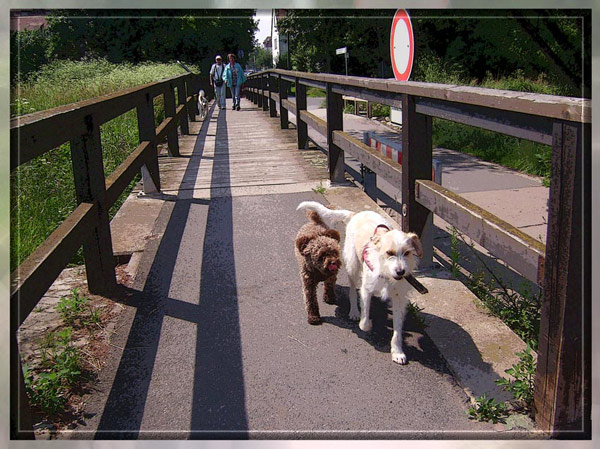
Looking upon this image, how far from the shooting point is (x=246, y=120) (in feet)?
55.6

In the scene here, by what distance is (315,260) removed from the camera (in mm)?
3650

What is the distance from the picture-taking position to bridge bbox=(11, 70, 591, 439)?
234 centimetres

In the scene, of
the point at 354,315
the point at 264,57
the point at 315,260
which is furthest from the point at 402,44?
Answer: the point at 264,57

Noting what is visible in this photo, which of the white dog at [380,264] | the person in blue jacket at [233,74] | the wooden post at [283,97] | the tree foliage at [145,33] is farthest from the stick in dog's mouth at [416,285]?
the person in blue jacket at [233,74]

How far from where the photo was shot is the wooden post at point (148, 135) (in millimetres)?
6512

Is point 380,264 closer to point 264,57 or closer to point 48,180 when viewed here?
point 48,180

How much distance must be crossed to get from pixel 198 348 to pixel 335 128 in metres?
4.35

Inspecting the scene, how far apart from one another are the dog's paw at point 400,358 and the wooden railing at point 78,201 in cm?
184

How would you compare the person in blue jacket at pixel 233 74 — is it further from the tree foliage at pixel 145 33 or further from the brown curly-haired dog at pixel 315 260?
the brown curly-haired dog at pixel 315 260

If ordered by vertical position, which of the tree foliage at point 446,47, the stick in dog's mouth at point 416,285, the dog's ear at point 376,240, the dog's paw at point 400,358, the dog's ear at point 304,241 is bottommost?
the dog's paw at point 400,358

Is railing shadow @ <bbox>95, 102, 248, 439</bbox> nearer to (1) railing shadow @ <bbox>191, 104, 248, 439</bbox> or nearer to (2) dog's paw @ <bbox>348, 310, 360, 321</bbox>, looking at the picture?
(1) railing shadow @ <bbox>191, 104, 248, 439</bbox>

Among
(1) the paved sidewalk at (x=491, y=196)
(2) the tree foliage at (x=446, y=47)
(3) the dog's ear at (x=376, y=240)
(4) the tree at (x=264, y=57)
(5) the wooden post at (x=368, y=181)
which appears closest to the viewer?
(3) the dog's ear at (x=376, y=240)

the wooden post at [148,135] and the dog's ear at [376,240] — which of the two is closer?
the dog's ear at [376,240]

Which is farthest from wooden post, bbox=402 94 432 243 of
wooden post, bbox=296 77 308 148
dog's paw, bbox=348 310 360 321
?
wooden post, bbox=296 77 308 148
